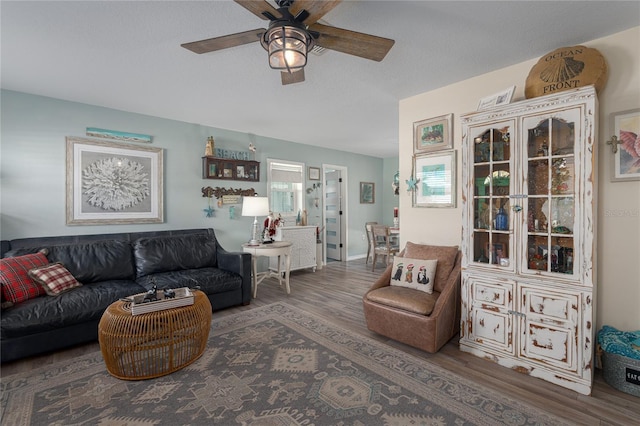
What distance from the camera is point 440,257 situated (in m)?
2.88

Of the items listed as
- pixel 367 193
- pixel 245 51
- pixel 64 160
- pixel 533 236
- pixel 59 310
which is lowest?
pixel 59 310

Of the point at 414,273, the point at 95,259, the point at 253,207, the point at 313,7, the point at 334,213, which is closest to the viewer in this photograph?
the point at 313,7

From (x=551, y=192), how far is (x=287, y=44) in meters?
2.13

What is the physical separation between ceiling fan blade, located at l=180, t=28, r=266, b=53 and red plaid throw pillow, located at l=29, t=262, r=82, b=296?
8.19ft

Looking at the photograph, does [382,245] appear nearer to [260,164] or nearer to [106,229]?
[260,164]

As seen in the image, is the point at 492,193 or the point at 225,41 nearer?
the point at 225,41

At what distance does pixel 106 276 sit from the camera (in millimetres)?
3207

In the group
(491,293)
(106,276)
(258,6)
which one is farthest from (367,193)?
(258,6)

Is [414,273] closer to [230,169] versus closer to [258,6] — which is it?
[258,6]

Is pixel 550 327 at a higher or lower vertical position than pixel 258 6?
lower

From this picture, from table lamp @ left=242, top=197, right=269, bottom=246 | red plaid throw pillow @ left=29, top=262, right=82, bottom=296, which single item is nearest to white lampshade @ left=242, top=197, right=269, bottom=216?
table lamp @ left=242, top=197, right=269, bottom=246

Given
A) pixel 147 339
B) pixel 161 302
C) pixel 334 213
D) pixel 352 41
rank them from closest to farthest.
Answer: pixel 352 41 → pixel 147 339 → pixel 161 302 → pixel 334 213

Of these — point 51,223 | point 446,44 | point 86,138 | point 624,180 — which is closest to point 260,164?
point 86,138

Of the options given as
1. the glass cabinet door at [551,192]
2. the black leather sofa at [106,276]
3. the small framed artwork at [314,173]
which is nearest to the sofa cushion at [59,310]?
the black leather sofa at [106,276]
